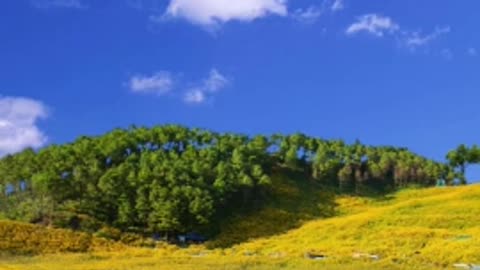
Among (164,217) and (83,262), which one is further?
(164,217)

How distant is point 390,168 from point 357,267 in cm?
8543

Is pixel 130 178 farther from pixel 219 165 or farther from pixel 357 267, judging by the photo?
pixel 357 267

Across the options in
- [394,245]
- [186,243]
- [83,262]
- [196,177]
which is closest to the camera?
[83,262]

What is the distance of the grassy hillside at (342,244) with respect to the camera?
50.9 metres

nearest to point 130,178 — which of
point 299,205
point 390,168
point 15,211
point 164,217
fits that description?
point 164,217

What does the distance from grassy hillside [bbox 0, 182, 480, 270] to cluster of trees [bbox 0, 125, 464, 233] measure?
20.2ft

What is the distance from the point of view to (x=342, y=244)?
66.6 m

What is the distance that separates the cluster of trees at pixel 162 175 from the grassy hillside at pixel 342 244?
6155 millimetres

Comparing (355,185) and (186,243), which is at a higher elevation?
(355,185)

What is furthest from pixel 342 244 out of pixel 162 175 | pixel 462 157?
pixel 462 157

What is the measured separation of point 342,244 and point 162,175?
31202 mm

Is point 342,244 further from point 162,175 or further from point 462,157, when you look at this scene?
point 462,157

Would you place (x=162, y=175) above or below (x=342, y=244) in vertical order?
above

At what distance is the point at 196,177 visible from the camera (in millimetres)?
93812
